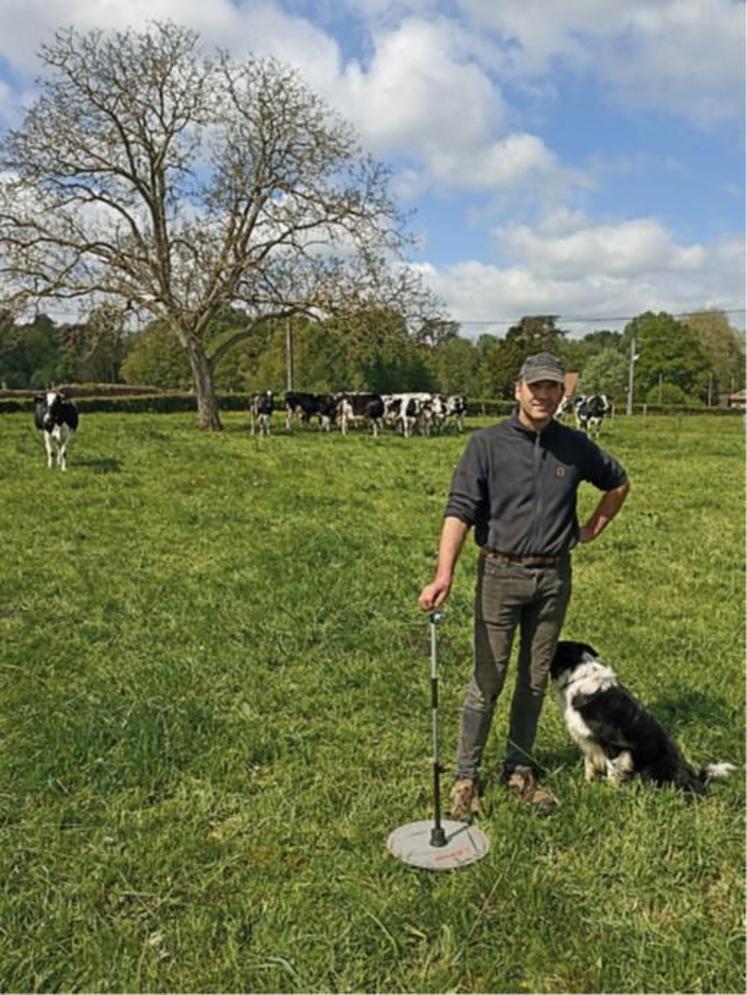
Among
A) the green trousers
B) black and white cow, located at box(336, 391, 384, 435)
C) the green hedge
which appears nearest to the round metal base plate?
the green trousers

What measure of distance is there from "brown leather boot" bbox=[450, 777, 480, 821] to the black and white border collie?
65 centimetres

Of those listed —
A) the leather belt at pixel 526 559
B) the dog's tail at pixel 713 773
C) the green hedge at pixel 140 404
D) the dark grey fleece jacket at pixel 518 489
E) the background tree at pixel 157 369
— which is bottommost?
the dog's tail at pixel 713 773

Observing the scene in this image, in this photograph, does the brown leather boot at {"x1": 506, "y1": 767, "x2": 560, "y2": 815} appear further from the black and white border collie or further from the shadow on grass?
the shadow on grass

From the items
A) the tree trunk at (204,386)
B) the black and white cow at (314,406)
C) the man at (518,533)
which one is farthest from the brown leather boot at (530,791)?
the black and white cow at (314,406)

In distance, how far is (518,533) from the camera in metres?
3.67

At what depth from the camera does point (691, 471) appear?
18281mm

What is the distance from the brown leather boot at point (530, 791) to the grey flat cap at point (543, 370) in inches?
78.3

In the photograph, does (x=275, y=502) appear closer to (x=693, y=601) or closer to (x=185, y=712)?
(x=693, y=601)

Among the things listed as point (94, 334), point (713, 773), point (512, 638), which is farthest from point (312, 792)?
point (94, 334)

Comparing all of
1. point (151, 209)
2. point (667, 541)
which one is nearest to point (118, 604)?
point (667, 541)

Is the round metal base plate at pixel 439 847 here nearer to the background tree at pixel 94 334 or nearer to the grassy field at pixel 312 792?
the grassy field at pixel 312 792

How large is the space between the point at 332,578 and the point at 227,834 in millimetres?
4510

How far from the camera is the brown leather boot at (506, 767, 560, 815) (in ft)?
12.6

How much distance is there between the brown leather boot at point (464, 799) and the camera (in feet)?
12.5
